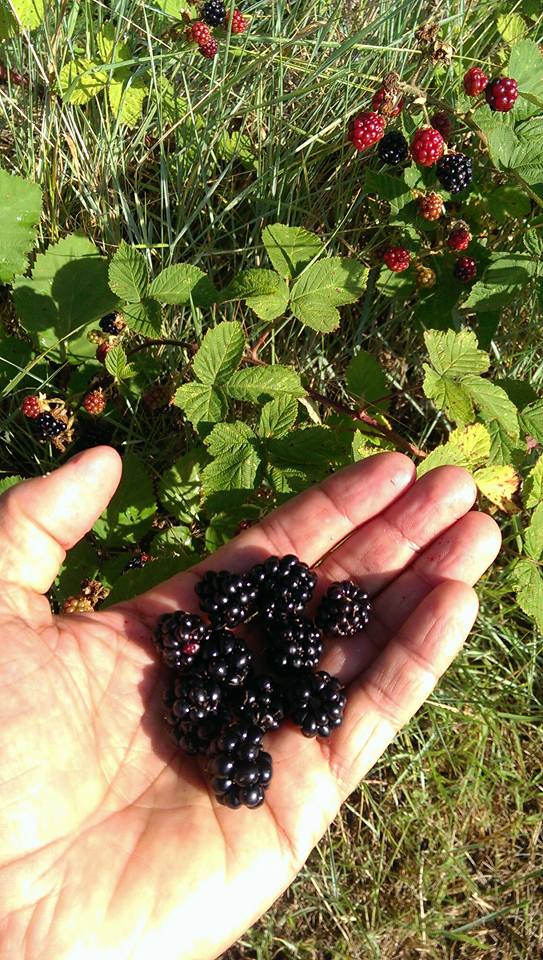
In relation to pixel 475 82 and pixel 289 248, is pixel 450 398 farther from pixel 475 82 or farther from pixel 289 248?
pixel 475 82

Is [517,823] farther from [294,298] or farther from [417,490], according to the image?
[294,298]

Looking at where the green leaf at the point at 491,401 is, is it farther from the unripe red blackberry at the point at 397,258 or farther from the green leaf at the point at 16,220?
the green leaf at the point at 16,220

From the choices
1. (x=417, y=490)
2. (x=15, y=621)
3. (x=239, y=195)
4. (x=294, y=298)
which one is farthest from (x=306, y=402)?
(x=15, y=621)

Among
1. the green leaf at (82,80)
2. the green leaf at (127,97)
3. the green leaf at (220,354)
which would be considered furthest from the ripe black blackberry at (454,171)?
the green leaf at (82,80)

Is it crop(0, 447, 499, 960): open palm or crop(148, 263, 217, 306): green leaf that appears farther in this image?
crop(148, 263, 217, 306): green leaf

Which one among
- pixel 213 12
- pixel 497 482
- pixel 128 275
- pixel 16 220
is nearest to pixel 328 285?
pixel 128 275

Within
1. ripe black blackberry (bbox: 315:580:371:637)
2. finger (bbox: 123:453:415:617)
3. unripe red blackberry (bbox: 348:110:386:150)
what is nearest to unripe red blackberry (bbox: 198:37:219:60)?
unripe red blackberry (bbox: 348:110:386:150)

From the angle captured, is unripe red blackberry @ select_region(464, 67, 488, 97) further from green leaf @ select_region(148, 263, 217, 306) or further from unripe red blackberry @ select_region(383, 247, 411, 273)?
green leaf @ select_region(148, 263, 217, 306)
